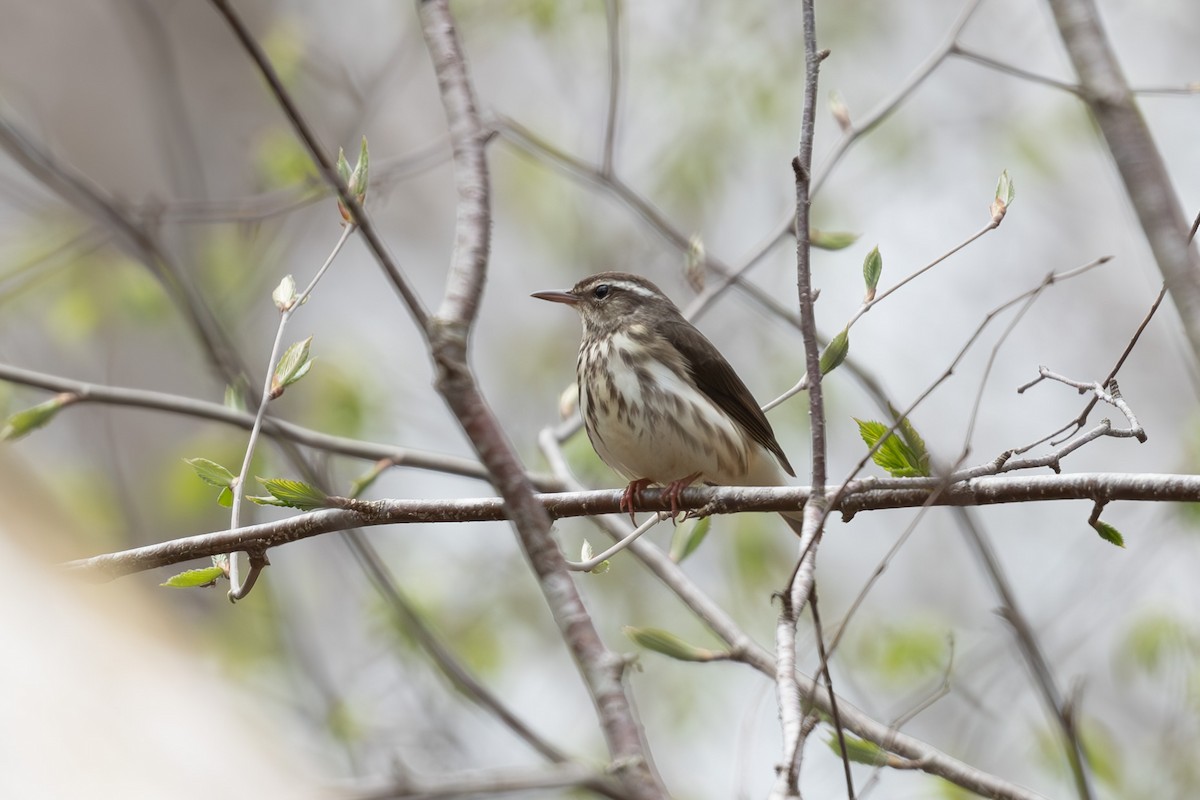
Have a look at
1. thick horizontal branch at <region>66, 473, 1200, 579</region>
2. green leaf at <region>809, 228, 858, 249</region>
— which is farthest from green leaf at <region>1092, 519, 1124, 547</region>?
green leaf at <region>809, 228, 858, 249</region>

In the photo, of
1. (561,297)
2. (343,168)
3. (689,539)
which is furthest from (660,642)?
(561,297)

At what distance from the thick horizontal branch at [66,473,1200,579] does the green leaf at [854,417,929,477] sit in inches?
3.3

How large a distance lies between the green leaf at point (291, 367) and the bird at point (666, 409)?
1496 mm

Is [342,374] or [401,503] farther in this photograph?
[342,374]

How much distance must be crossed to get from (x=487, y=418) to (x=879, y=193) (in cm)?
1015

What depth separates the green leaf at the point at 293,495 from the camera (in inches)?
124

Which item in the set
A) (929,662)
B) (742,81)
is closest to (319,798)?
(929,662)

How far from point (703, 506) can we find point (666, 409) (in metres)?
1.24

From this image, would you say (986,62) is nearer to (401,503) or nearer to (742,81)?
(401,503)

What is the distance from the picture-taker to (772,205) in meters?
11.3

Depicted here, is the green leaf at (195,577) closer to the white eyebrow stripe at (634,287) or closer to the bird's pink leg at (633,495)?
the bird's pink leg at (633,495)

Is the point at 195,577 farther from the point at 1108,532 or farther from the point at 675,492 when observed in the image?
the point at 1108,532

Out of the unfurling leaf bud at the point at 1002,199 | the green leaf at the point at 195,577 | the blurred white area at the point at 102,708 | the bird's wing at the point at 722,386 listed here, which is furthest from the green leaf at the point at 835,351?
the bird's wing at the point at 722,386

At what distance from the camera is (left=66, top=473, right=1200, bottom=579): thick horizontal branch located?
2924 mm
